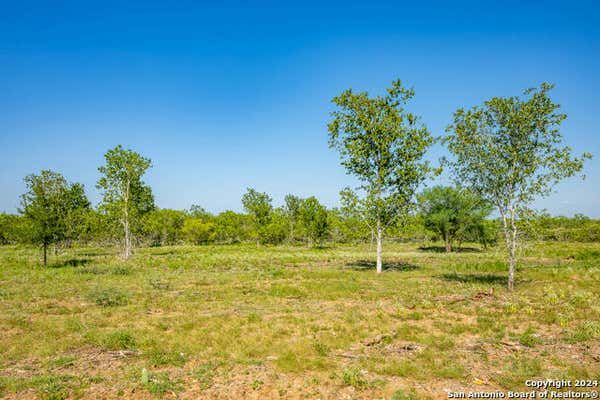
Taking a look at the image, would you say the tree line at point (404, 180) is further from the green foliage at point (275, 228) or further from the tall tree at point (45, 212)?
the green foliage at point (275, 228)

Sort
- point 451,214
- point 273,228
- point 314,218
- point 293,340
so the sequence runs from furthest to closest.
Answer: point 273,228 < point 314,218 < point 451,214 < point 293,340

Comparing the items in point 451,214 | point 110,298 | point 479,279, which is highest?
point 451,214

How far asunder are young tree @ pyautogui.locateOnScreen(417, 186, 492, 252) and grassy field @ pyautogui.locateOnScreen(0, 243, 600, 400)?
37.0 m

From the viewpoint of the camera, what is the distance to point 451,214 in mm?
57781

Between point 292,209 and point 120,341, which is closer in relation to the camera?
point 120,341

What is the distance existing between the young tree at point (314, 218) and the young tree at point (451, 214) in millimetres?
21691

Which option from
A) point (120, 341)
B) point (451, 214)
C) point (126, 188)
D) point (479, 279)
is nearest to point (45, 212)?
point (126, 188)

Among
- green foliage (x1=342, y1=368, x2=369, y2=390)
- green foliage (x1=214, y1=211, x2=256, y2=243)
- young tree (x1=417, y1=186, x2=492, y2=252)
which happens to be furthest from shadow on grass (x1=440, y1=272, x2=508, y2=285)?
green foliage (x1=214, y1=211, x2=256, y2=243)

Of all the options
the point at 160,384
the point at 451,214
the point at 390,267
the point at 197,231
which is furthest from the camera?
the point at 197,231

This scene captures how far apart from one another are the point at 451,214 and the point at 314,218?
28160mm

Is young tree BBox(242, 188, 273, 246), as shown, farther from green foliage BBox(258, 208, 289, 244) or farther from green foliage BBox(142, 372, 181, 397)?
green foliage BBox(142, 372, 181, 397)

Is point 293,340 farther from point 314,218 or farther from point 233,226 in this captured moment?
point 233,226

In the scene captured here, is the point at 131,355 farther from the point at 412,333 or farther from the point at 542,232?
the point at 542,232

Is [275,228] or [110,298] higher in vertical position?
[275,228]
